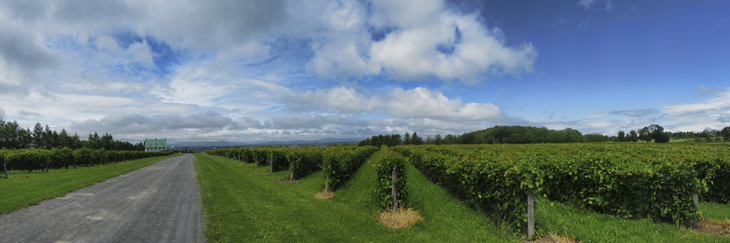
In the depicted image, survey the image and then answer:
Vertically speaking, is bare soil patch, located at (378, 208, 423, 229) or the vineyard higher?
the vineyard

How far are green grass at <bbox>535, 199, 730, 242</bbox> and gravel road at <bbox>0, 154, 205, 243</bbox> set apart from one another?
1046cm

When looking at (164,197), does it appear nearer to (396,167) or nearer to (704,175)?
(396,167)

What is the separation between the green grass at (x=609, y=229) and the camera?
7.48 metres

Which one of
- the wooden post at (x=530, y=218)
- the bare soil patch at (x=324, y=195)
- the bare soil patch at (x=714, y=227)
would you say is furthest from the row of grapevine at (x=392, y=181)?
the bare soil patch at (x=714, y=227)

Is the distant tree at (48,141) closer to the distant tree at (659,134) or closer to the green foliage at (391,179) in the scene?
the green foliage at (391,179)

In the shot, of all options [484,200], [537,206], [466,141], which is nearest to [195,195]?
[484,200]

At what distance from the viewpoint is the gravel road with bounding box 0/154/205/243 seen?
7684 mm

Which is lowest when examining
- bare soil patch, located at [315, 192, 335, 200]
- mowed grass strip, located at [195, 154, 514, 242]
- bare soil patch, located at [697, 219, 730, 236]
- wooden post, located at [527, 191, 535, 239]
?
bare soil patch, located at [315, 192, 335, 200]

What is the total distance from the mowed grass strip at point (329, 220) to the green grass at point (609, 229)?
1713mm

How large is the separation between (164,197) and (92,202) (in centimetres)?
260

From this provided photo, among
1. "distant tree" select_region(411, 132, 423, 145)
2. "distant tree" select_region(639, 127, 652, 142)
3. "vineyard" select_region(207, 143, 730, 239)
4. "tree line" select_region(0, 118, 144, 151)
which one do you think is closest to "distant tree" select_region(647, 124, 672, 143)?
"distant tree" select_region(639, 127, 652, 142)

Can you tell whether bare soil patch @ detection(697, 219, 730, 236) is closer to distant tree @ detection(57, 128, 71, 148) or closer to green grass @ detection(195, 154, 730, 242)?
green grass @ detection(195, 154, 730, 242)

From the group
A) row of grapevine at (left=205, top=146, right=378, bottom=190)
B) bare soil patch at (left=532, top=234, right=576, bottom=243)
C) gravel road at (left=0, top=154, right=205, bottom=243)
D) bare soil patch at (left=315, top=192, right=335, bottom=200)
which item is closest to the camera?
bare soil patch at (left=532, top=234, right=576, bottom=243)

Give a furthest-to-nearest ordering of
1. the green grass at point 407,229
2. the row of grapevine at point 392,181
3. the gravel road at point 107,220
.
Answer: the row of grapevine at point 392,181 → the green grass at point 407,229 → the gravel road at point 107,220
